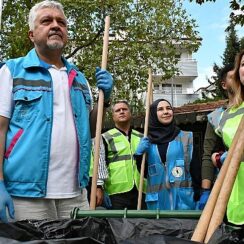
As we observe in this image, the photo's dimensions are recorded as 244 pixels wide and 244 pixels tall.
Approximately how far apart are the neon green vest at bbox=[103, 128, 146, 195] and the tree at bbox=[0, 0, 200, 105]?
19.3 ft

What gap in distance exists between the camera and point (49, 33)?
7.91ft

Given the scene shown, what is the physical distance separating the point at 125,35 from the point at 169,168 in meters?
9.01

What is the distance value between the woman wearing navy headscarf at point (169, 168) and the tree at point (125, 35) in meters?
6.34

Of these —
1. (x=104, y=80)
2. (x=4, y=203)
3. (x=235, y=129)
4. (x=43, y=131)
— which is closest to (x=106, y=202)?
(x=104, y=80)

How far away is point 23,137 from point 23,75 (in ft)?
1.04

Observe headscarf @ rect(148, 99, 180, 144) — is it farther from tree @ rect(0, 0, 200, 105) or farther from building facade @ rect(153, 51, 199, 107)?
building facade @ rect(153, 51, 199, 107)

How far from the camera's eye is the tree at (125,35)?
10383 mm

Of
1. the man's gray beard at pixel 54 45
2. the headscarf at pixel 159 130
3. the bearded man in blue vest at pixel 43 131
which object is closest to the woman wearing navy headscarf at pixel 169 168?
the headscarf at pixel 159 130

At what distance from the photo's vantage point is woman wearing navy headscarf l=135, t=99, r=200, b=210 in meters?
3.84

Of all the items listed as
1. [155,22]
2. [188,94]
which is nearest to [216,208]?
[155,22]

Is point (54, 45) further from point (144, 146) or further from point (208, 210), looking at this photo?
point (144, 146)

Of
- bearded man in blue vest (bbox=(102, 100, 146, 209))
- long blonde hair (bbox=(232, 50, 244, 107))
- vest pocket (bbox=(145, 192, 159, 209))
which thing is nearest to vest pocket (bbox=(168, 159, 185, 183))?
vest pocket (bbox=(145, 192, 159, 209))

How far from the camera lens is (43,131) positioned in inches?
88.8

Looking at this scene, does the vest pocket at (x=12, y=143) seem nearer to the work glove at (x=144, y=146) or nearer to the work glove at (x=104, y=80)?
the work glove at (x=104, y=80)
